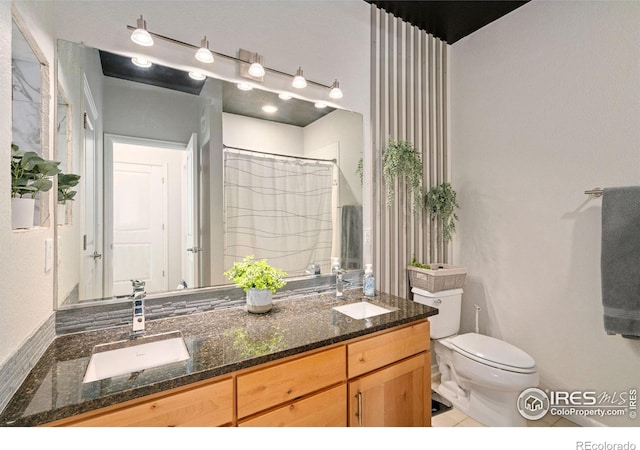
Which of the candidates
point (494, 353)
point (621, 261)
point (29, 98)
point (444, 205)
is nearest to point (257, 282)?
point (29, 98)

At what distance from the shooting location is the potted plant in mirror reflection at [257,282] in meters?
1.46

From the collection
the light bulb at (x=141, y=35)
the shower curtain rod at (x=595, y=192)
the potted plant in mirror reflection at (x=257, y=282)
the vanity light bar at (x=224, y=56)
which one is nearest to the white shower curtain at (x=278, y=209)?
the potted plant in mirror reflection at (x=257, y=282)

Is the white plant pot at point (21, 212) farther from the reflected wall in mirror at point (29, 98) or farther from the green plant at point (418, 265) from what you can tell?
the green plant at point (418, 265)

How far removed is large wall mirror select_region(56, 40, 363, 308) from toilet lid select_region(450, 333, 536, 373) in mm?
965

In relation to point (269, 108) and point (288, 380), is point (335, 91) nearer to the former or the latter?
point (269, 108)

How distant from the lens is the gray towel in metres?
1.53

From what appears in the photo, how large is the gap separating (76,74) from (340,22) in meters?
1.52

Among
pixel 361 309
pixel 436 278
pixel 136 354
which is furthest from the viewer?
pixel 436 278

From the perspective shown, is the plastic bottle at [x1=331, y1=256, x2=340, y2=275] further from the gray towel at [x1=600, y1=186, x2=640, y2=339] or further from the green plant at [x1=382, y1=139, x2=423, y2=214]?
the gray towel at [x1=600, y1=186, x2=640, y2=339]

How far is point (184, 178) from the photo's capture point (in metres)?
1.47
